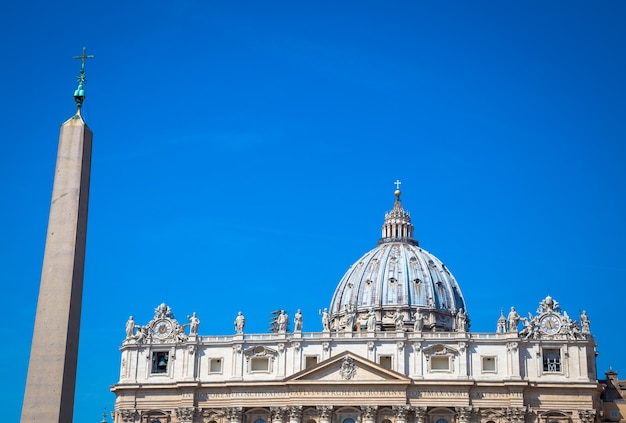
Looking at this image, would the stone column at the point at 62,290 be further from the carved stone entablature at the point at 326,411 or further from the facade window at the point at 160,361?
the facade window at the point at 160,361

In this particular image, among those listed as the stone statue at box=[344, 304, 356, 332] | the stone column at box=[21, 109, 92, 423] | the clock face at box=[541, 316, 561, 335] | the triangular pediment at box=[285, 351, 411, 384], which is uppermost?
the stone statue at box=[344, 304, 356, 332]

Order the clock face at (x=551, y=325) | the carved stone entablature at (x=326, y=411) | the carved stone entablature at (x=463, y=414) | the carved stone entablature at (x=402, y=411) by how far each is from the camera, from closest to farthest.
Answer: the carved stone entablature at (x=463, y=414) < the carved stone entablature at (x=402, y=411) < the carved stone entablature at (x=326, y=411) < the clock face at (x=551, y=325)

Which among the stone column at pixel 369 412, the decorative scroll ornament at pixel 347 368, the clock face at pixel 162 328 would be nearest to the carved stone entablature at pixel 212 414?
the clock face at pixel 162 328

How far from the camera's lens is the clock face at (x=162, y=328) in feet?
292

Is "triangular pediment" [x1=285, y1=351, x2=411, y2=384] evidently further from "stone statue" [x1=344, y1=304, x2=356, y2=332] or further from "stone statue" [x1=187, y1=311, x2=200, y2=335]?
"stone statue" [x1=344, y1=304, x2=356, y2=332]

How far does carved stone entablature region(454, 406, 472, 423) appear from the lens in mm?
82125

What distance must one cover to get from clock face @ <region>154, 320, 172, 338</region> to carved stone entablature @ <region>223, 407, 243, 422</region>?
27.9 feet

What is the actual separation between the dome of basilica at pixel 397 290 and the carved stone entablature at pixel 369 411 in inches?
1296

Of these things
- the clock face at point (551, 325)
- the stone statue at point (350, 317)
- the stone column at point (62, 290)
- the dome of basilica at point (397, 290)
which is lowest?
the stone column at point (62, 290)

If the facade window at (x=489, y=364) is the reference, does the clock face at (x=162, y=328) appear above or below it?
above

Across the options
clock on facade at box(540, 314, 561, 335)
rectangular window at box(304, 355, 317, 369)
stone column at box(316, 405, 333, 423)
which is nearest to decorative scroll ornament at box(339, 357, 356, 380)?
rectangular window at box(304, 355, 317, 369)

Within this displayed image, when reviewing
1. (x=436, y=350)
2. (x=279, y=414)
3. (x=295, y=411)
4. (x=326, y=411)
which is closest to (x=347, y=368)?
(x=326, y=411)

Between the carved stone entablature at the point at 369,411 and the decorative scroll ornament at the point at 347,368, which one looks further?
the decorative scroll ornament at the point at 347,368

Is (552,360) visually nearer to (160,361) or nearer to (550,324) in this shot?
(550,324)
